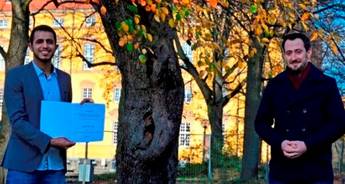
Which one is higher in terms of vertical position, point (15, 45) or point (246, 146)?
point (15, 45)

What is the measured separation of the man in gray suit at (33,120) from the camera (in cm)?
510

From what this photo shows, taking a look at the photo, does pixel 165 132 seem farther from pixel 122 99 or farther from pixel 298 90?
pixel 298 90

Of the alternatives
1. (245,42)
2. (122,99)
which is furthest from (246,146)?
(122,99)

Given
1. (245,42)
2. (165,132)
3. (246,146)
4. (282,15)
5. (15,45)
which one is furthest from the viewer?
(246,146)

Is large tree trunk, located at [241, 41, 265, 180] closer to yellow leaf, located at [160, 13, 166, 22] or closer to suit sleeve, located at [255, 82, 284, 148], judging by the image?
yellow leaf, located at [160, 13, 166, 22]

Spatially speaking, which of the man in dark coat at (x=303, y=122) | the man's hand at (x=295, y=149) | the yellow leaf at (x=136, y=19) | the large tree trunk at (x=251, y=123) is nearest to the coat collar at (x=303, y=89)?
the man in dark coat at (x=303, y=122)

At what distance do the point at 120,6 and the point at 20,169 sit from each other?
2.71 metres

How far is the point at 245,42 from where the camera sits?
1045 centimetres

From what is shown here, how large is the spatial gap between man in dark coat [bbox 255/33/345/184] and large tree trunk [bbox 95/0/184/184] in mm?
1973

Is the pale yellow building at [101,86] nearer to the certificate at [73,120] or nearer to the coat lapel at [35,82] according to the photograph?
the certificate at [73,120]

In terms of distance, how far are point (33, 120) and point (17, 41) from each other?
48.1ft

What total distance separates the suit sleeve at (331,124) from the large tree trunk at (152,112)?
7.46ft

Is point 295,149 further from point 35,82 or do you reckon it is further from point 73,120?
point 35,82

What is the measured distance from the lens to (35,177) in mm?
5199
